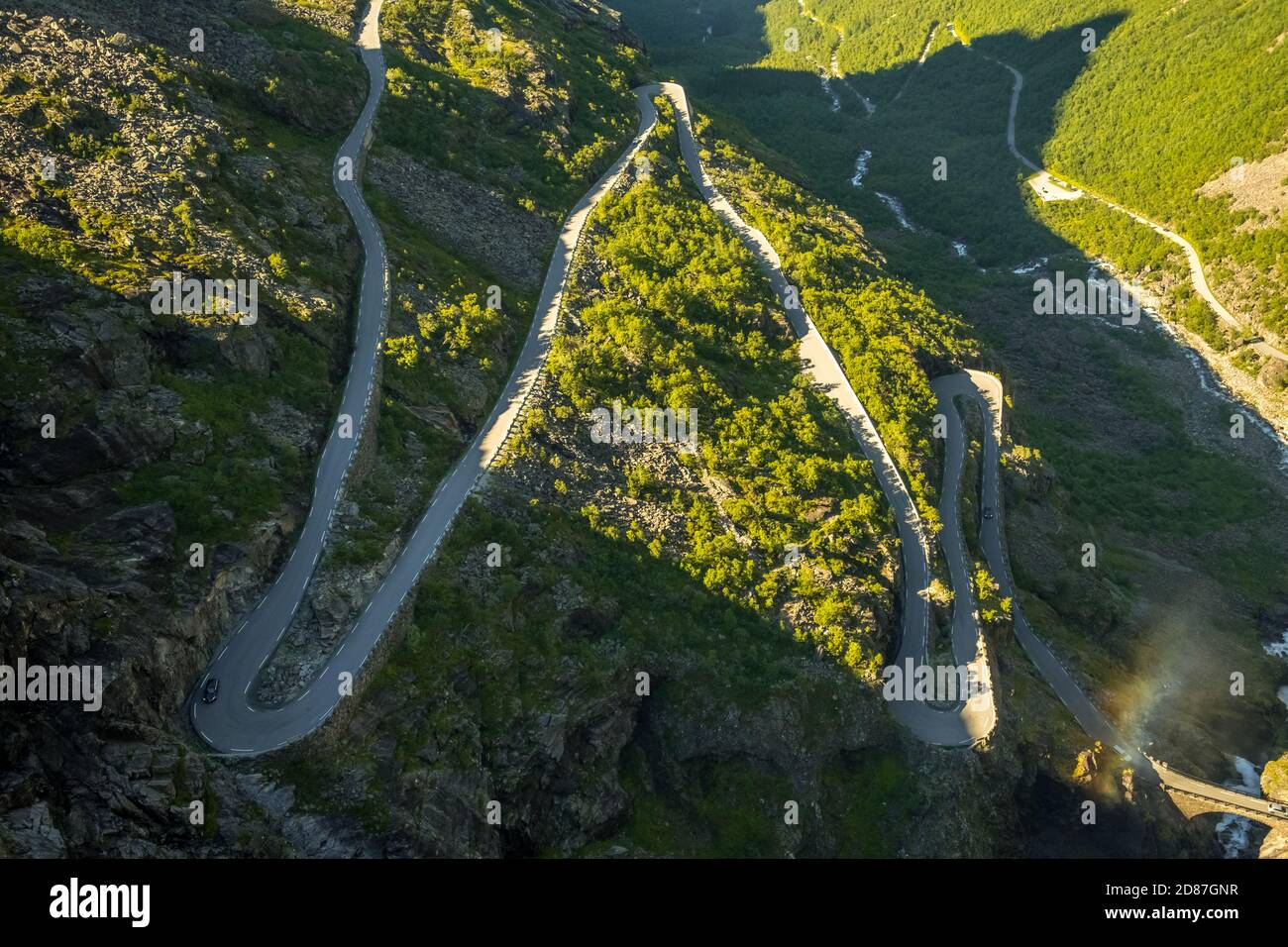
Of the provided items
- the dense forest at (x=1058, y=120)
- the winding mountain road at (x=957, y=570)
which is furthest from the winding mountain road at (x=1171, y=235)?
the winding mountain road at (x=957, y=570)

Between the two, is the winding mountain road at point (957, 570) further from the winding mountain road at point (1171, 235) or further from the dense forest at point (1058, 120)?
the winding mountain road at point (1171, 235)

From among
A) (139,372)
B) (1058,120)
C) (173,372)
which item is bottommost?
(139,372)

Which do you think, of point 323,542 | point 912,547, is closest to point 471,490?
point 323,542

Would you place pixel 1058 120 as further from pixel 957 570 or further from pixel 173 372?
pixel 173 372

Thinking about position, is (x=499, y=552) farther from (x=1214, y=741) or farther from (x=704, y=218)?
(x=1214, y=741)

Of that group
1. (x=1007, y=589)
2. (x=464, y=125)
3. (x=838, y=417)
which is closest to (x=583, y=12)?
(x=464, y=125)

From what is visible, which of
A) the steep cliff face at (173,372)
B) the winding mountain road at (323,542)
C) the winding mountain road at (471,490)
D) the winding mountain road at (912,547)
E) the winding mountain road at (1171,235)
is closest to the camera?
the steep cliff face at (173,372)

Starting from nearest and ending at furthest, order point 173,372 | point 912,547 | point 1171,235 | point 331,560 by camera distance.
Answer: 1. point 331,560
2. point 173,372
3. point 912,547
4. point 1171,235

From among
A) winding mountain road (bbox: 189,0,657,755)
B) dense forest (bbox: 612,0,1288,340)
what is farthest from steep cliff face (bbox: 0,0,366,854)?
dense forest (bbox: 612,0,1288,340)

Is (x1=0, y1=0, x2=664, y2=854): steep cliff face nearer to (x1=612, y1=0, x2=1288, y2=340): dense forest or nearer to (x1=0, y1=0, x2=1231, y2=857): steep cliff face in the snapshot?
(x1=0, y1=0, x2=1231, y2=857): steep cliff face
